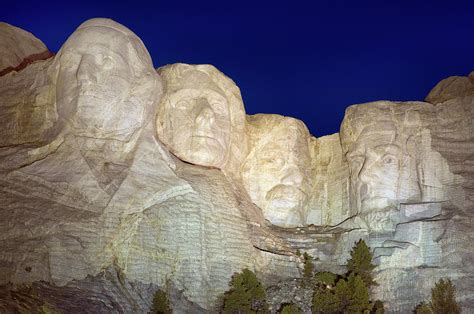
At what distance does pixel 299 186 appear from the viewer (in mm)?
24797

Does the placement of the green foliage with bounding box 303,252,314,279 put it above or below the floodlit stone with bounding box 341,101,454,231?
below

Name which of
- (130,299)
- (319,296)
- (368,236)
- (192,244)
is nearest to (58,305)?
(130,299)

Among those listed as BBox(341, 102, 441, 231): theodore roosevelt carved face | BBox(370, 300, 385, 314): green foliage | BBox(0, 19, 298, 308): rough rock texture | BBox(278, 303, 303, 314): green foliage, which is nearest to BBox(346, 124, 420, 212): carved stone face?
BBox(341, 102, 441, 231): theodore roosevelt carved face

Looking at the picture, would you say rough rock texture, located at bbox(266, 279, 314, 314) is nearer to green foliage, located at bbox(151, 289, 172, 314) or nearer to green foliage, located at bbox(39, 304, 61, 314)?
green foliage, located at bbox(151, 289, 172, 314)

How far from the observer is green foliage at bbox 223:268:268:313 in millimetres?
19203

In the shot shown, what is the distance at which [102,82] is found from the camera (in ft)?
68.0

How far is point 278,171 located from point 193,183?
13.6ft

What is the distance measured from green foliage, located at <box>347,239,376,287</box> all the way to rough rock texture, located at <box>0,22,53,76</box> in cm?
1117

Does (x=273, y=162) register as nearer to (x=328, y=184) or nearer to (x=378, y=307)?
(x=328, y=184)

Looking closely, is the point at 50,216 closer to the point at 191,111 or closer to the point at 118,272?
the point at 118,272

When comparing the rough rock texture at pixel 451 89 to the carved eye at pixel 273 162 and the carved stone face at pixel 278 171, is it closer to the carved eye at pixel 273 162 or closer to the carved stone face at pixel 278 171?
the carved stone face at pixel 278 171

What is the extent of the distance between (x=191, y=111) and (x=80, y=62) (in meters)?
3.67

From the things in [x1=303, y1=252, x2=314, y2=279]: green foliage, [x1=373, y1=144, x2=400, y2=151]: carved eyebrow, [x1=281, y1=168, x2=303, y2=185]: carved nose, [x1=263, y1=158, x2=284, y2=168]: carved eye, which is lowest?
[x1=303, y1=252, x2=314, y2=279]: green foliage

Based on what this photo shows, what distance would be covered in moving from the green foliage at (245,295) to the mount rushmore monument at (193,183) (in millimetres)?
679
